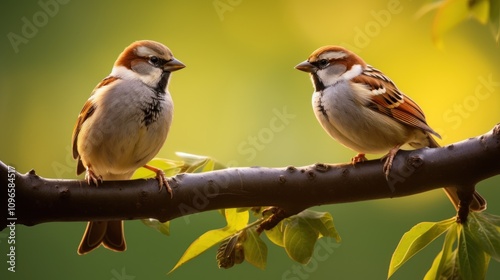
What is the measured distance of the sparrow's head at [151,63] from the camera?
5.23 feet

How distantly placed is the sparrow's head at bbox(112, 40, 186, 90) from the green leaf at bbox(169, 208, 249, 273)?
1.62 ft

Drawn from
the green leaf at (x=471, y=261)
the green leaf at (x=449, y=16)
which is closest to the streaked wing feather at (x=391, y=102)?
the green leaf at (x=471, y=261)

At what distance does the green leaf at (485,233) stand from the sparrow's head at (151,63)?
795 millimetres

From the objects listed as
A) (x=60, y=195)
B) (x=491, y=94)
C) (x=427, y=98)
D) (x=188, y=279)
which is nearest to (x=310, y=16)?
(x=427, y=98)

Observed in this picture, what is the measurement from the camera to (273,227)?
1.23 meters

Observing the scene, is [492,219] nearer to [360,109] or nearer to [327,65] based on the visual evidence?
[360,109]

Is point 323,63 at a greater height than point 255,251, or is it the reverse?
point 323,63

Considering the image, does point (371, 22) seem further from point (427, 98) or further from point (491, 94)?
point (491, 94)

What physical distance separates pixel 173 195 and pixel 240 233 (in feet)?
0.48

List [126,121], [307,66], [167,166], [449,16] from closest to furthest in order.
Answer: [449,16] < [167,166] < [126,121] < [307,66]

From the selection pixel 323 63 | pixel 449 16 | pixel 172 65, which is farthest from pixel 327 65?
pixel 449 16

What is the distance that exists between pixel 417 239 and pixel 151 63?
2.71ft

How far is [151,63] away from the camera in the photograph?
5.34ft

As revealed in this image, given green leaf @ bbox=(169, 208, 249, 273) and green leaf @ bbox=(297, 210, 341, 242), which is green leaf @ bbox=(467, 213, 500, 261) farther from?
green leaf @ bbox=(169, 208, 249, 273)
